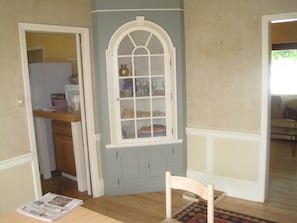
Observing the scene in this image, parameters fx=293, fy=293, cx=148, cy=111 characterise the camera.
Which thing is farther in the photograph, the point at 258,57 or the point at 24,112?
the point at 258,57

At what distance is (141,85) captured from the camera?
11.3 feet

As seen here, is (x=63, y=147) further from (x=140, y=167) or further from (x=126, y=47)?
(x=126, y=47)

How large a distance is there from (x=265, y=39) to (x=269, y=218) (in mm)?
1792

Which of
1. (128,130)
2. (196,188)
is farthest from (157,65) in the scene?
(196,188)

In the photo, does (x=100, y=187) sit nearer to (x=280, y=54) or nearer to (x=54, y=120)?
(x=54, y=120)

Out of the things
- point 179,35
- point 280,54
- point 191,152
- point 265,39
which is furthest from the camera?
point 280,54

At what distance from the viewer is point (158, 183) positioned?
11.7 feet

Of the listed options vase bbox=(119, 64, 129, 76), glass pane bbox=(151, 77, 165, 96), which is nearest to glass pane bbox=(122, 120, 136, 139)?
glass pane bbox=(151, 77, 165, 96)

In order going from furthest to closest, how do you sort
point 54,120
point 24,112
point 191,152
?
1. point 54,120
2. point 191,152
3. point 24,112

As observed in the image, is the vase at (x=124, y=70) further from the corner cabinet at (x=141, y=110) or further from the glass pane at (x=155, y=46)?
the glass pane at (x=155, y=46)

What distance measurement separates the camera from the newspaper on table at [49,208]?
1556mm

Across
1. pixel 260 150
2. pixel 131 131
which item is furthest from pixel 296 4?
pixel 131 131

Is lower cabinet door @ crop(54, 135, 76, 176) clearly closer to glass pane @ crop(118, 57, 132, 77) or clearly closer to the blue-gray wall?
the blue-gray wall

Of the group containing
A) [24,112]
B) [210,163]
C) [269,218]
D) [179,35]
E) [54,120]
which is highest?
[179,35]
